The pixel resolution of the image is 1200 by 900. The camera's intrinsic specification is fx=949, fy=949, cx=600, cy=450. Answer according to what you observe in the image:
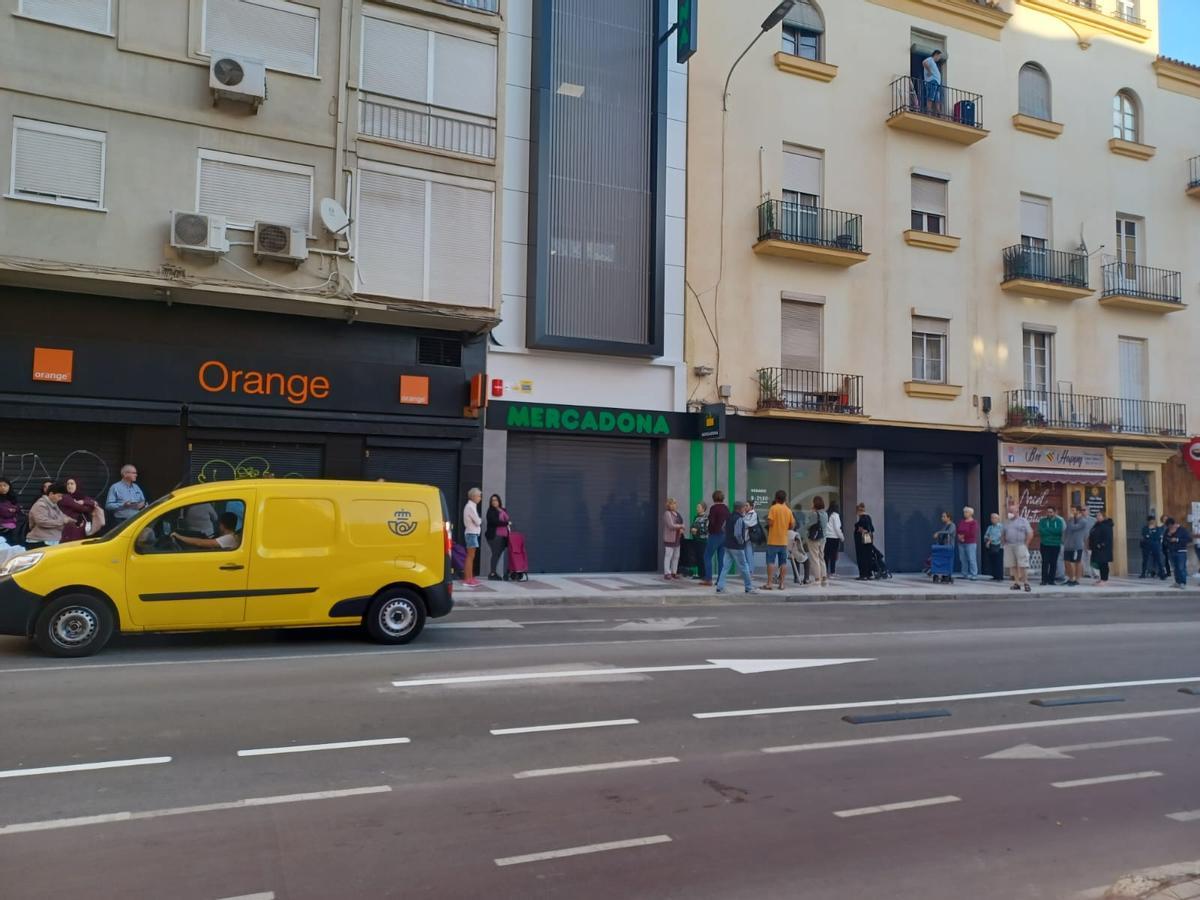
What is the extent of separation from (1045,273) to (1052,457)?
482cm

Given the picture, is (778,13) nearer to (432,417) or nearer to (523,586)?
(432,417)

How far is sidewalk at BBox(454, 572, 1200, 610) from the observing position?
15281 mm

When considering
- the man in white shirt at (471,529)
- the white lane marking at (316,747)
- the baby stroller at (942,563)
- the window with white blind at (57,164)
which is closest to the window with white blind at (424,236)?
the man in white shirt at (471,529)

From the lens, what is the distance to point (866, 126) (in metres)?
23.1

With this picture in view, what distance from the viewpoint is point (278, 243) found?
15805 millimetres

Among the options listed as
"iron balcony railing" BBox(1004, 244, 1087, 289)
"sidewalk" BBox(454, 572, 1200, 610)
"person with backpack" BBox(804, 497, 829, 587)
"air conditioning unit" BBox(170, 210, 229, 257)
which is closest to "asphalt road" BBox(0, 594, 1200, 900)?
"sidewalk" BBox(454, 572, 1200, 610)

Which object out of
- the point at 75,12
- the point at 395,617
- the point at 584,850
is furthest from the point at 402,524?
the point at 75,12

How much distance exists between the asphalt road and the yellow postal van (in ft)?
1.21

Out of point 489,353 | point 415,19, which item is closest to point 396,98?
point 415,19

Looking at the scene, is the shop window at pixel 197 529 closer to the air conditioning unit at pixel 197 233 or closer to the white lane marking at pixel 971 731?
the white lane marking at pixel 971 731

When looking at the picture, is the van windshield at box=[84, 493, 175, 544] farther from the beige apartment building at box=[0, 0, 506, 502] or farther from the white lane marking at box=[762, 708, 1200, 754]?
the beige apartment building at box=[0, 0, 506, 502]

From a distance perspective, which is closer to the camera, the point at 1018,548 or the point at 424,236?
the point at 424,236

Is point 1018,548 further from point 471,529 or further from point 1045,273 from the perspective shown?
point 471,529

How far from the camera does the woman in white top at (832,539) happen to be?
64.6 ft
